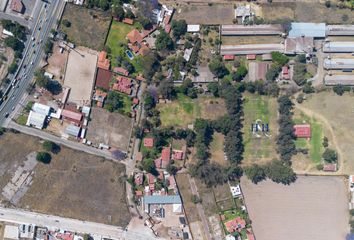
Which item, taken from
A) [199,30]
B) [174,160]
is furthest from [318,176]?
[199,30]

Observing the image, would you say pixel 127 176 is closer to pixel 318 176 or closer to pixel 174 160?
pixel 174 160

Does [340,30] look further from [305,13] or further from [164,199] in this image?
[164,199]

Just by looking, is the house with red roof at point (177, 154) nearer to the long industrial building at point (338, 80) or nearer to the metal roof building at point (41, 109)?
the metal roof building at point (41, 109)

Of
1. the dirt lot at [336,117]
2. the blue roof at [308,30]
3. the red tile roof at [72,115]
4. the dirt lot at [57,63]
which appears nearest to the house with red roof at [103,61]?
the dirt lot at [57,63]

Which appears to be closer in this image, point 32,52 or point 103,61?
point 32,52

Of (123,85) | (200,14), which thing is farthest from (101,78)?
(200,14)

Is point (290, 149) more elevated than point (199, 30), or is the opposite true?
point (199, 30)

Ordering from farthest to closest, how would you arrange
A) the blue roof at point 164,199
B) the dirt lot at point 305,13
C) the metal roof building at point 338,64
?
the dirt lot at point 305,13 < the metal roof building at point 338,64 < the blue roof at point 164,199
